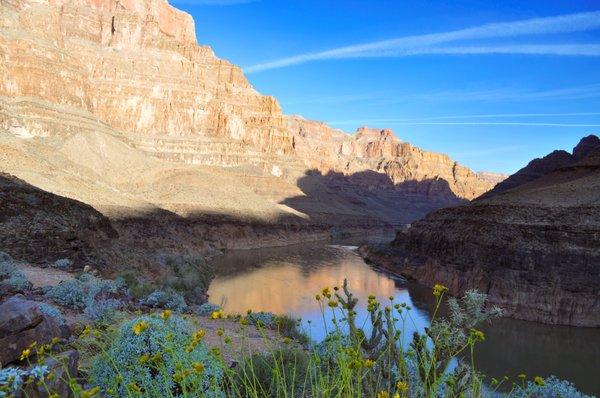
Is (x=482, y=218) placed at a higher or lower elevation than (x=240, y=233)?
higher

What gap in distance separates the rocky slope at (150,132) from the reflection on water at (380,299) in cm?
1039

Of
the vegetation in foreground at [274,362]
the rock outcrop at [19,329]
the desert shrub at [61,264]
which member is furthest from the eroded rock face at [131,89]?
the vegetation in foreground at [274,362]

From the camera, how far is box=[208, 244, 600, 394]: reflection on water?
19891mm

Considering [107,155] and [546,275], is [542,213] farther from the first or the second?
[107,155]

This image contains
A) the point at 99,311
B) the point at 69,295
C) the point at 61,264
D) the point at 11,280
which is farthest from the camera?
the point at 61,264

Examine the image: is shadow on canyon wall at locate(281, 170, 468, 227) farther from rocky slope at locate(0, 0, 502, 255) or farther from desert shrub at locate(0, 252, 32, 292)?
desert shrub at locate(0, 252, 32, 292)

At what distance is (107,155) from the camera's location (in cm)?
7531

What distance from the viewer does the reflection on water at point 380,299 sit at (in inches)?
783

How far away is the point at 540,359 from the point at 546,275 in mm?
10060

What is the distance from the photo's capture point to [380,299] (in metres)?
30.0

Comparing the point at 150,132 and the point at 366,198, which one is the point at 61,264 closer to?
the point at 150,132

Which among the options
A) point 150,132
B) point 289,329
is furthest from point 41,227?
point 150,132

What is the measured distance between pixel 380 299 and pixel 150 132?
90255mm

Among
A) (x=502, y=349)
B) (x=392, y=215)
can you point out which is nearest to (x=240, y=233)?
(x=502, y=349)
